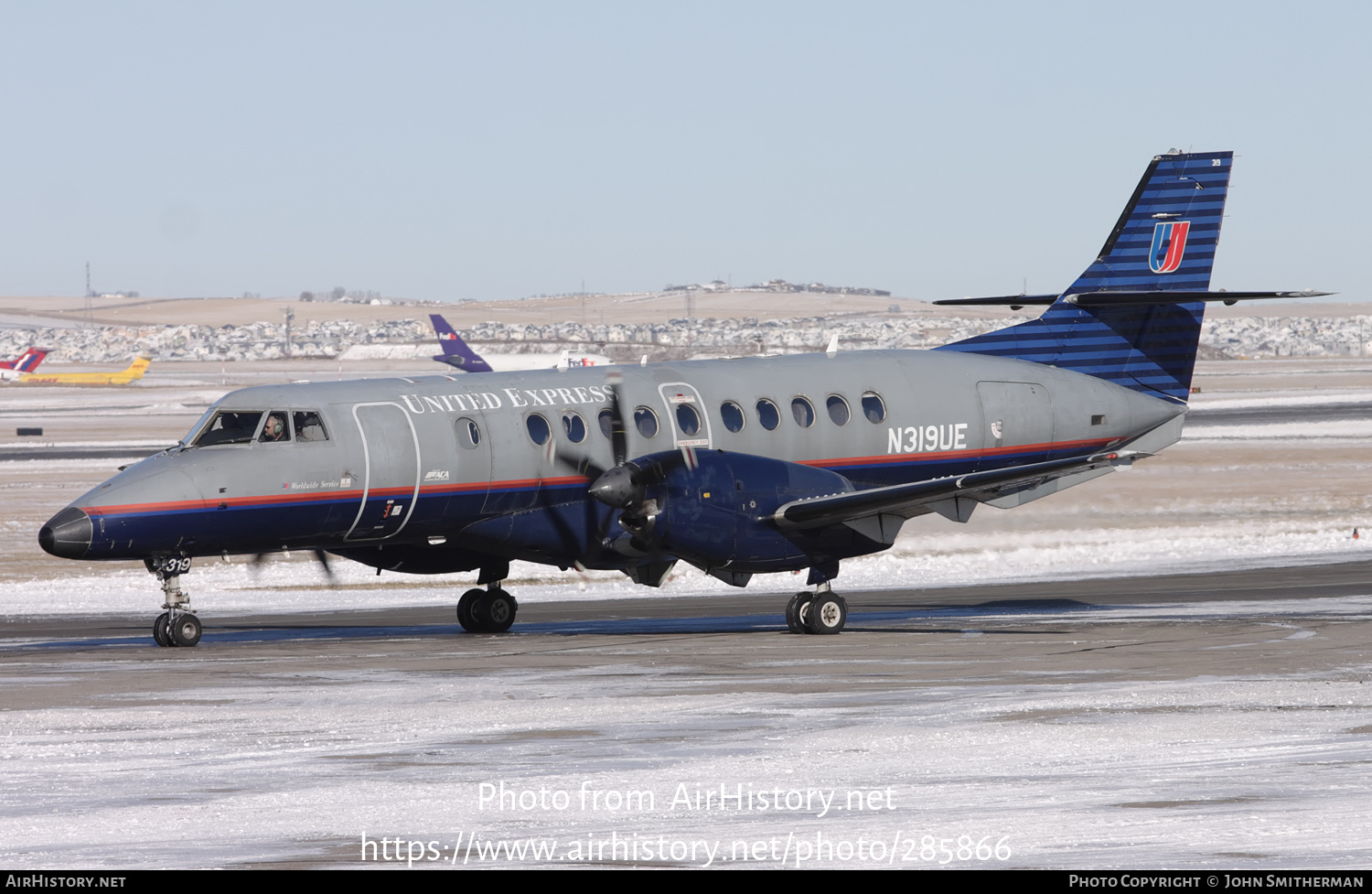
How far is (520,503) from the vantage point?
2023 cm

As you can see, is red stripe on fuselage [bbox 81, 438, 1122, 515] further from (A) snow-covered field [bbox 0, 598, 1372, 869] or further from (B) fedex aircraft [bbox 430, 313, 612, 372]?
(B) fedex aircraft [bbox 430, 313, 612, 372]

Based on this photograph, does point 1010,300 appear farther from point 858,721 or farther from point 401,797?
point 401,797

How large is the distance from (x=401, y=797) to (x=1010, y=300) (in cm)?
1684

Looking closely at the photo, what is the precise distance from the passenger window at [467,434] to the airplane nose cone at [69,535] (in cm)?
449

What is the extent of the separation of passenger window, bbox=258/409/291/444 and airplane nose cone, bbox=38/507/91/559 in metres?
2.29

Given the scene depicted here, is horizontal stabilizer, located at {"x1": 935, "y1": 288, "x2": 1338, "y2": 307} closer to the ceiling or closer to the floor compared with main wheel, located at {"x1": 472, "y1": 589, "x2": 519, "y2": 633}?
closer to the ceiling

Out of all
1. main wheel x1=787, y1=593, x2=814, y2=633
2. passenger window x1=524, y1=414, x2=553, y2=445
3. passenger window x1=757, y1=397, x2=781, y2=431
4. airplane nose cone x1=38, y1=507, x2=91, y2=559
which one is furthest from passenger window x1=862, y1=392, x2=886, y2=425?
airplane nose cone x1=38, y1=507, x2=91, y2=559

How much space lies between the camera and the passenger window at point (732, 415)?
21391 mm

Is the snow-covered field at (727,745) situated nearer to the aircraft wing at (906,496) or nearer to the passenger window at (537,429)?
the aircraft wing at (906,496)

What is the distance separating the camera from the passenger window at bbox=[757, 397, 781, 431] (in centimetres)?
2161

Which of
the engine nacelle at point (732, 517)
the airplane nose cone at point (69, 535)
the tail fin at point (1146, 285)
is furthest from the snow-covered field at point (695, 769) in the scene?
the tail fin at point (1146, 285)

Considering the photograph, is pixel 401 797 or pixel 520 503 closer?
pixel 401 797
